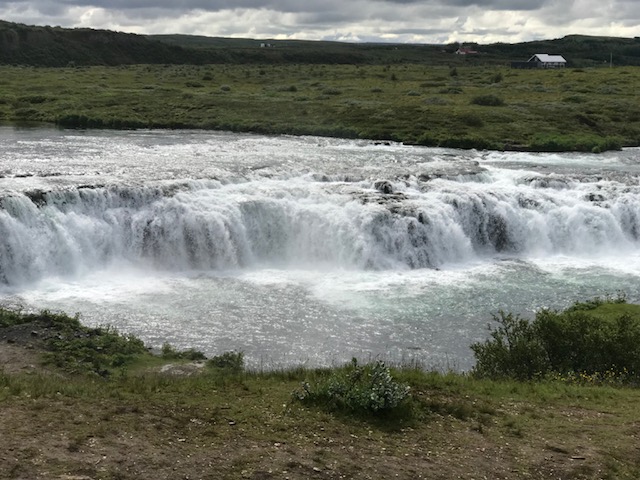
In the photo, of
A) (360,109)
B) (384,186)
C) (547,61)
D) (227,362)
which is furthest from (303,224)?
(547,61)

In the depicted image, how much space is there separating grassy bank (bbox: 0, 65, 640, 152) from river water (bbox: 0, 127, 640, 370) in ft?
46.5

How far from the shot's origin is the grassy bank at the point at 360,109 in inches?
2293

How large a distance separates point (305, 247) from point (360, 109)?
33.6 meters

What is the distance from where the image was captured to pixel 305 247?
33.2 metres

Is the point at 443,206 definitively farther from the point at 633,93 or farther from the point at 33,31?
the point at 33,31

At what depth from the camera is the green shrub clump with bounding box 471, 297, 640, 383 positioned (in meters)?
18.1

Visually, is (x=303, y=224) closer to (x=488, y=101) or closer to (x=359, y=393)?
(x=359, y=393)

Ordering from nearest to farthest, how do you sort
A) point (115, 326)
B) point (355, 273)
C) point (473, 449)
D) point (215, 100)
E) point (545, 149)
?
point (473, 449) → point (115, 326) → point (355, 273) → point (545, 149) → point (215, 100)

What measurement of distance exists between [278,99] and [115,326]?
163 ft

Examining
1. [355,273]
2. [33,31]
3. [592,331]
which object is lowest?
[355,273]

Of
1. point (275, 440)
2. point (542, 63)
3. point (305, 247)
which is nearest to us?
point (275, 440)

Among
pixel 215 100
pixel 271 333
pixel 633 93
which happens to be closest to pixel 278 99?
pixel 215 100

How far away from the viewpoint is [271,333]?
2333 centimetres

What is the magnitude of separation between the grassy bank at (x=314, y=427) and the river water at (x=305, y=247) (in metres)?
5.83
